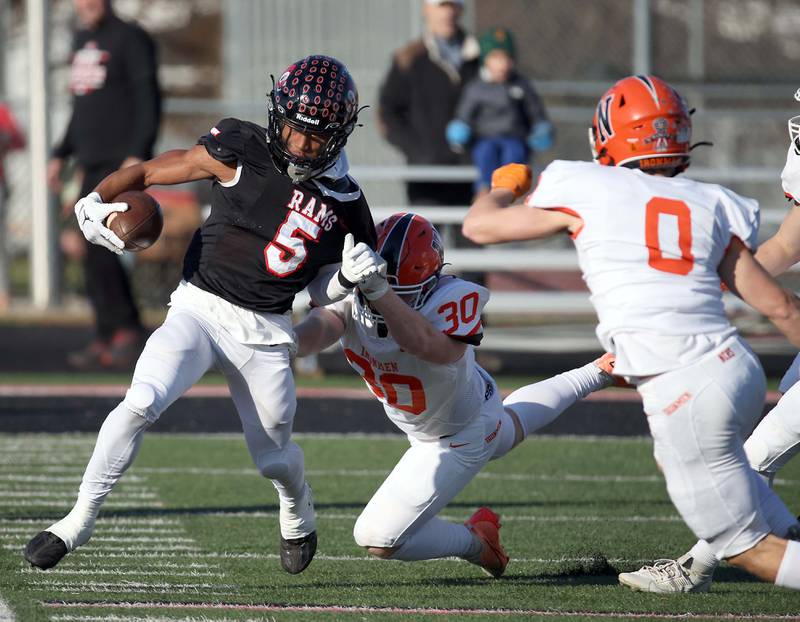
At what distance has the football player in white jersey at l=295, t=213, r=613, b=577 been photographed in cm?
462

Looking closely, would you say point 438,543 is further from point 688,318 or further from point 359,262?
point 688,318

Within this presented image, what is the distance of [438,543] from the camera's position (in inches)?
186

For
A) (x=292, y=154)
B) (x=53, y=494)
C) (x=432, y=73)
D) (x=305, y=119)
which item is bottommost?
(x=53, y=494)

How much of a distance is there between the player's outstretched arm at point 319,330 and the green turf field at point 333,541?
791mm

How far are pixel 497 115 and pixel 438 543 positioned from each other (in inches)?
214

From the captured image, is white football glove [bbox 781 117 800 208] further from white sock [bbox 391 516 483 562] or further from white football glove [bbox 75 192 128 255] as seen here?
white football glove [bbox 75 192 128 255]

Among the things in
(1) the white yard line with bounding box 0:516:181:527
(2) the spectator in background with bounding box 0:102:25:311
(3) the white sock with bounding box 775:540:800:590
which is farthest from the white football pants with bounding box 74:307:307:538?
(2) the spectator in background with bounding box 0:102:25:311

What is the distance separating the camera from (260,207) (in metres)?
4.85

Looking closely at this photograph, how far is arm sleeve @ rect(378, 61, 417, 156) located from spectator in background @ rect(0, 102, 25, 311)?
14.8 ft

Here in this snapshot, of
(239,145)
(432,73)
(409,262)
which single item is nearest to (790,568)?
(409,262)

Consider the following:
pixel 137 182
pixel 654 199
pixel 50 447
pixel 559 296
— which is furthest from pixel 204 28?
pixel 654 199

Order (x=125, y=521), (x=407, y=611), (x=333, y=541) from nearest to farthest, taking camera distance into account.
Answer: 1. (x=407, y=611)
2. (x=333, y=541)
3. (x=125, y=521)

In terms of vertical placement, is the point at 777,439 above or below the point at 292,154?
below

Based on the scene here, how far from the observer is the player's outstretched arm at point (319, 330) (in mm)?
4762
